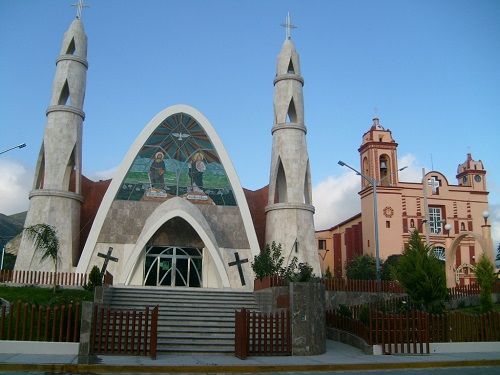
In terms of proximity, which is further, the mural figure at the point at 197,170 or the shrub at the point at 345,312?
the mural figure at the point at 197,170

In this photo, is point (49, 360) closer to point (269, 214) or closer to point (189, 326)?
point (189, 326)

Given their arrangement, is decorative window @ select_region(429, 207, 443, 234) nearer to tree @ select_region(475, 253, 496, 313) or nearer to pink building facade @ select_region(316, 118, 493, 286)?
pink building facade @ select_region(316, 118, 493, 286)

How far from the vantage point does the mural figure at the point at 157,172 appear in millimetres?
30781

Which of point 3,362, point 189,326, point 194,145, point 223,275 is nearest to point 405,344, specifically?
point 189,326

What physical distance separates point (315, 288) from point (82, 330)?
20.8 ft

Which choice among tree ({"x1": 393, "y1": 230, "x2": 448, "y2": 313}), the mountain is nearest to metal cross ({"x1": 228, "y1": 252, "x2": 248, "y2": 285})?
tree ({"x1": 393, "y1": 230, "x2": 448, "y2": 313})

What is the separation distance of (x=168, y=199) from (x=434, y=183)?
95.2ft

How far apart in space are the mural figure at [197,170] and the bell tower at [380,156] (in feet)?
70.9

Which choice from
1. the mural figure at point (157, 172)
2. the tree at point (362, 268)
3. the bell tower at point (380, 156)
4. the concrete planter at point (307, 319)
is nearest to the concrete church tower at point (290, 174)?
the mural figure at point (157, 172)

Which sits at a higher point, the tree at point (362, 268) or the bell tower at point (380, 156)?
the bell tower at point (380, 156)

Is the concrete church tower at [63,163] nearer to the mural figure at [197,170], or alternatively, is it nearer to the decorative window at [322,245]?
the mural figure at [197,170]

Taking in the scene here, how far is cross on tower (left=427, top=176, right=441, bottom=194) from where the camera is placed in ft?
163

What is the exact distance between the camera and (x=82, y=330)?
13.2 meters

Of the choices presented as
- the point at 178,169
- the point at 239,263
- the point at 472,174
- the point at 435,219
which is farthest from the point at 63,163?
the point at 472,174
